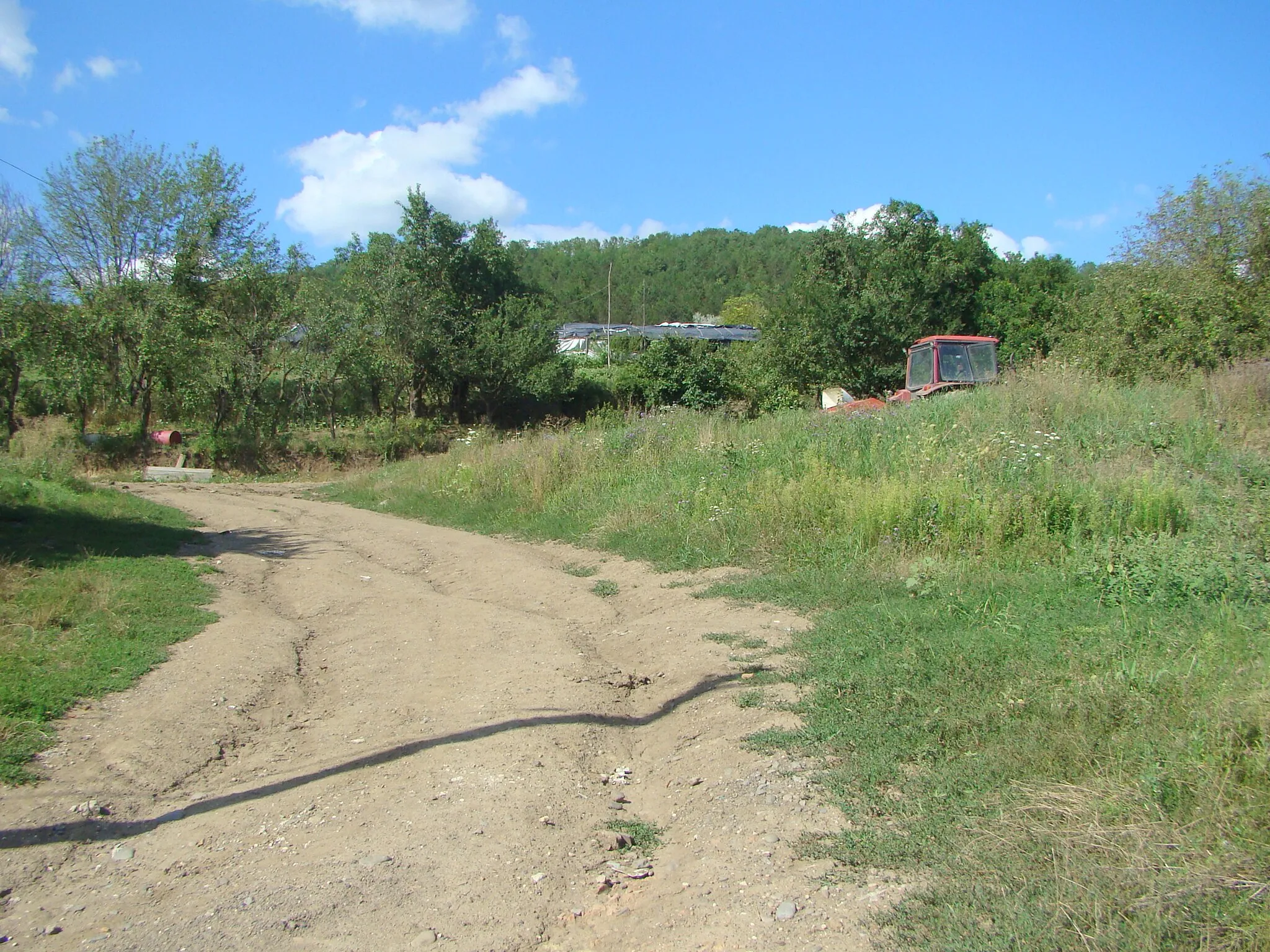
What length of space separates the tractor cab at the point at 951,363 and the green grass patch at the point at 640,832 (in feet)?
50.9

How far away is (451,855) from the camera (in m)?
3.98

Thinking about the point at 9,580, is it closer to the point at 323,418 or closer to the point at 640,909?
A: the point at 640,909

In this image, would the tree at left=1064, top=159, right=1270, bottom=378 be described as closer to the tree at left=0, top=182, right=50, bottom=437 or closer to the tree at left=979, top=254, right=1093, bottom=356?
the tree at left=979, top=254, right=1093, bottom=356

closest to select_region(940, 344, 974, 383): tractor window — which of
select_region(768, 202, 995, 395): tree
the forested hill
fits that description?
select_region(768, 202, 995, 395): tree

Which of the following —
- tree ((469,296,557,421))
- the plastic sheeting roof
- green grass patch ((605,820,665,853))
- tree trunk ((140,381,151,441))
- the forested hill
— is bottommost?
green grass patch ((605,820,665,853))

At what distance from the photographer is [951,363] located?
19312 millimetres

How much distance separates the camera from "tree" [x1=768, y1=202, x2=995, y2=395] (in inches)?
1160

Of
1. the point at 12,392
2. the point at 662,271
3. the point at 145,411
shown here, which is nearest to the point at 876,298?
the point at 145,411

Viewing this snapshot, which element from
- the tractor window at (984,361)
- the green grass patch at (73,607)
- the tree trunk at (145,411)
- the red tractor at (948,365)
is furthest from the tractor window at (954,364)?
the tree trunk at (145,411)

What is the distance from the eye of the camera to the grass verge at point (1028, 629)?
3.11 m

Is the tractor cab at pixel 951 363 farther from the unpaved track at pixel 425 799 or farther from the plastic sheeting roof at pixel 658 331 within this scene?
the plastic sheeting roof at pixel 658 331

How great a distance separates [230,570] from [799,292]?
82.0 ft

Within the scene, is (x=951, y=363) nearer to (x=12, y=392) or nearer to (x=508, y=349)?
(x=508, y=349)

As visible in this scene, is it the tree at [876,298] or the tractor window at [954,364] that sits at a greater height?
the tree at [876,298]
